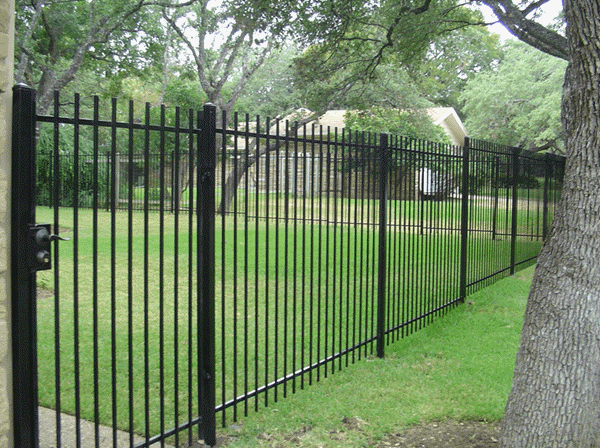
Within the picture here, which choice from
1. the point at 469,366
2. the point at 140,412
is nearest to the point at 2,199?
the point at 140,412

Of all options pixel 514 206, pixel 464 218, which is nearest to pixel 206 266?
pixel 464 218

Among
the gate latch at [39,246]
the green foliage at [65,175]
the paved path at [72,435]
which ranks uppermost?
the green foliage at [65,175]

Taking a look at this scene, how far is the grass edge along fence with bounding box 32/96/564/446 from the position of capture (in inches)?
148

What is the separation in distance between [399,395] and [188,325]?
208cm

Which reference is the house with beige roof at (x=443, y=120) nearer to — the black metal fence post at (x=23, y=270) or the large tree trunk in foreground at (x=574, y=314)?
the large tree trunk in foreground at (x=574, y=314)

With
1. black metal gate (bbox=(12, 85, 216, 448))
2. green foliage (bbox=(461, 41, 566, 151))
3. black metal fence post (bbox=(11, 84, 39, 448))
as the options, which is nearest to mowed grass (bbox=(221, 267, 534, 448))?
black metal gate (bbox=(12, 85, 216, 448))

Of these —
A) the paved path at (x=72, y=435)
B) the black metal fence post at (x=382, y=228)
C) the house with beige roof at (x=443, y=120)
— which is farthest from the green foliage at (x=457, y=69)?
the paved path at (x=72, y=435)

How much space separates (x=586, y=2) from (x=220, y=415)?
410 cm

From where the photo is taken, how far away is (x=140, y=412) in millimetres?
4809

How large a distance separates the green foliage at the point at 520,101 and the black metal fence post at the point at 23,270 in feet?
103

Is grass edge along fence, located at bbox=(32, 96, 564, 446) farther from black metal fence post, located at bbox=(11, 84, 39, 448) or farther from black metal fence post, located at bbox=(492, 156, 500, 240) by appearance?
black metal fence post, located at bbox=(11, 84, 39, 448)

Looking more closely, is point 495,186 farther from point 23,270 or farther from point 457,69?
point 457,69

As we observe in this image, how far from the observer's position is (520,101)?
34344 millimetres

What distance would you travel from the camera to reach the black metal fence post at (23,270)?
2.84 m
